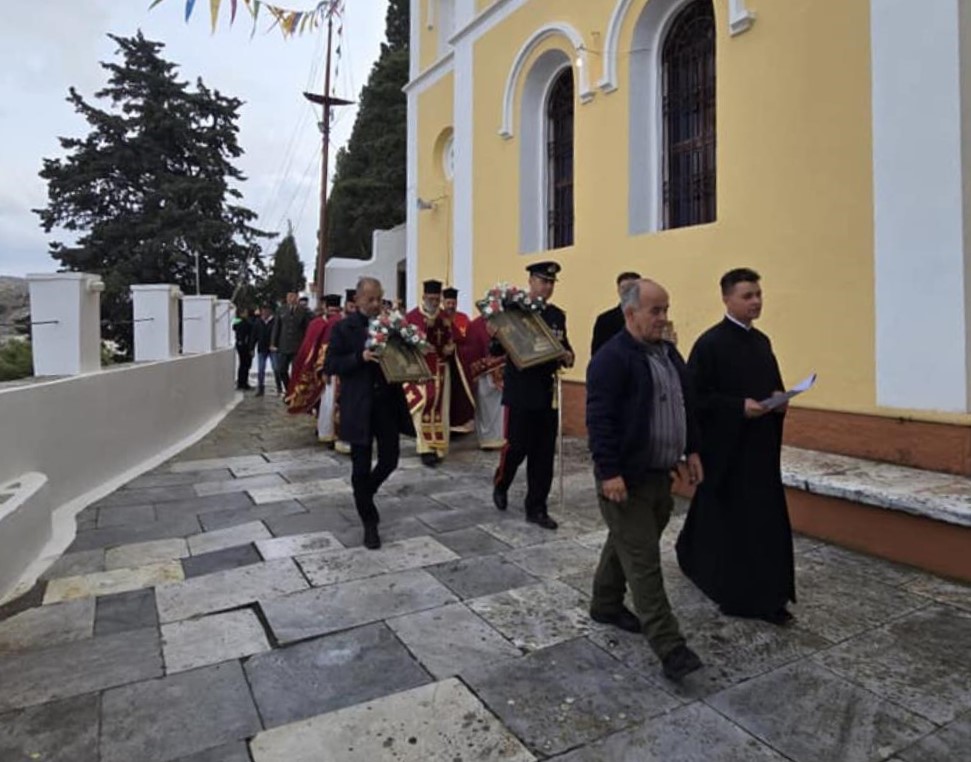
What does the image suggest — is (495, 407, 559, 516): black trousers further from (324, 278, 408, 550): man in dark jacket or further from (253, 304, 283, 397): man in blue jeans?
(253, 304, 283, 397): man in blue jeans

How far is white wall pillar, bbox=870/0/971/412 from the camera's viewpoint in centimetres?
483

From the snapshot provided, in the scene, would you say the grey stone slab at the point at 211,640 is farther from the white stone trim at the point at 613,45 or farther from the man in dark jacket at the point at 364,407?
the white stone trim at the point at 613,45

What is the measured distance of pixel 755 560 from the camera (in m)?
3.55

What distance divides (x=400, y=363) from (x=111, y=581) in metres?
2.18

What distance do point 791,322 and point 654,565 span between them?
3.83 meters

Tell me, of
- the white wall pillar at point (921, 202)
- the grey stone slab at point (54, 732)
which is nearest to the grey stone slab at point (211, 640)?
the grey stone slab at point (54, 732)

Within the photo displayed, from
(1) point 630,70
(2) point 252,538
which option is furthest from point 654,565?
(1) point 630,70

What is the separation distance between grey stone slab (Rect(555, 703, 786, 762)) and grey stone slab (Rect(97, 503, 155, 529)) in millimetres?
4203

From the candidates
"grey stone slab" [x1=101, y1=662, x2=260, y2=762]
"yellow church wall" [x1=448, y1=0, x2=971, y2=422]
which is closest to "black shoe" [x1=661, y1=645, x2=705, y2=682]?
"grey stone slab" [x1=101, y1=662, x2=260, y2=762]

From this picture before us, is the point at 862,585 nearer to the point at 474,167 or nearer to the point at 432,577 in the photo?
the point at 432,577

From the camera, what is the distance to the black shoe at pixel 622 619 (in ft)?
11.2

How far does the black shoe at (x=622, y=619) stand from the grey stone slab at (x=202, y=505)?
344 centimetres

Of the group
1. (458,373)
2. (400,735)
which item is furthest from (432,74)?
(400,735)

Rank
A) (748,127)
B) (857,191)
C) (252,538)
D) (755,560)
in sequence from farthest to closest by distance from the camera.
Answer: (748,127)
(857,191)
(252,538)
(755,560)
